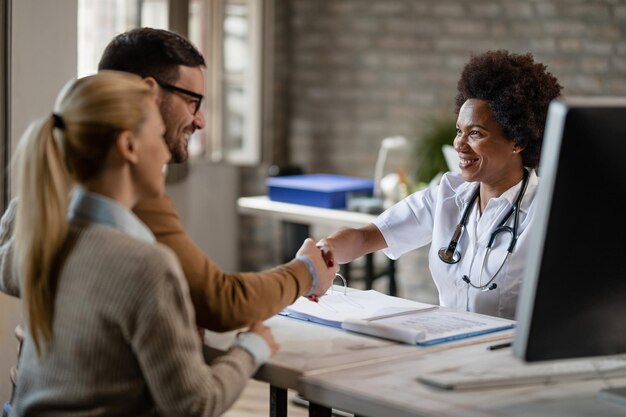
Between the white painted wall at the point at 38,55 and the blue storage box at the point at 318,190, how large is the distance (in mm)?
1447

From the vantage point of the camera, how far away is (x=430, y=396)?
1.73 meters

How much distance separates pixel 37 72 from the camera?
11.4 ft

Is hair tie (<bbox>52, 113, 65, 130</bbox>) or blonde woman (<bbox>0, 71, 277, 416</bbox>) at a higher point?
hair tie (<bbox>52, 113, 65, 130</bbox>)

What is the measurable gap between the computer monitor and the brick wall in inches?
143

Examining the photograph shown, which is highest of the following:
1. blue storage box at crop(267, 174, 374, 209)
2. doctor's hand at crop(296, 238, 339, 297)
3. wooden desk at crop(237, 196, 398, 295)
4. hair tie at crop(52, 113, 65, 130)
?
hair tie at crop(52, 113, 65, 130)

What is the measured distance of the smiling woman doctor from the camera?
8.55ft

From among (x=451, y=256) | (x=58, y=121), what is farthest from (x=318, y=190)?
(x=58, y=121)

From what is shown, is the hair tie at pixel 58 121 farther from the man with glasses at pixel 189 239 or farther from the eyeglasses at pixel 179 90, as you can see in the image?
the eyeglasses at pixel 179 90

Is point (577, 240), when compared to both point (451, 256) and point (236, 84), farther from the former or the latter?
point (236, 84)

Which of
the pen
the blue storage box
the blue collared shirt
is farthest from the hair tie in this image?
the blue storage box

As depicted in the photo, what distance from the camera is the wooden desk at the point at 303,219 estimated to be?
4492 millimetres

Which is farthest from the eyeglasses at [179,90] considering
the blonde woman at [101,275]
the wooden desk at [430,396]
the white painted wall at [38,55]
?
the white painted wall at [38,55]

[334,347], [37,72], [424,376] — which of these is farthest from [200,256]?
[37,72]

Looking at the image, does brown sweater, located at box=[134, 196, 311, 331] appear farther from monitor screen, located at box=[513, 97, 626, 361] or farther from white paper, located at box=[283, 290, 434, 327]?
monitor screen, located at box=[513, 97, 626, 361]
